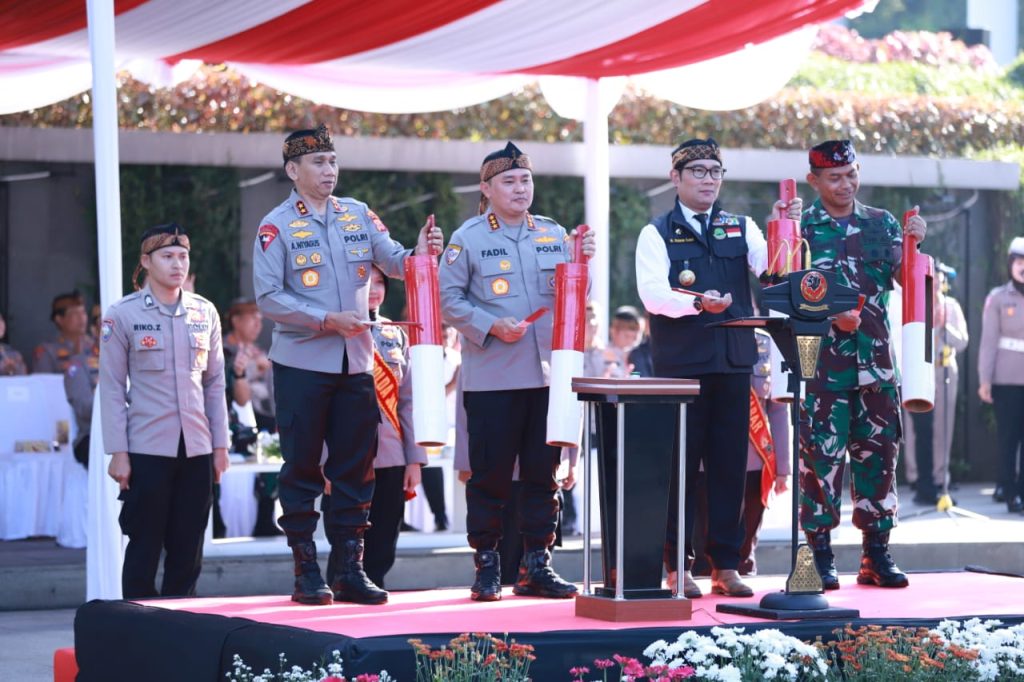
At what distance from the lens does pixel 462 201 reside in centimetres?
1245

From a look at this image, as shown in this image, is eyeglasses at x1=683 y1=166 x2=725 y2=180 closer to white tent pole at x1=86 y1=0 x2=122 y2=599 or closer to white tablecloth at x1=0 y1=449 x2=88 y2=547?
white tent pole at x1=86 y1=0 x2=122 y2=599

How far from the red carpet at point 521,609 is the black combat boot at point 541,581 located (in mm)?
75

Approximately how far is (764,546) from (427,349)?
390 centimetres

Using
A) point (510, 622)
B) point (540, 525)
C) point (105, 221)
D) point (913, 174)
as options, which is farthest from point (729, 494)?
point (913, 174)

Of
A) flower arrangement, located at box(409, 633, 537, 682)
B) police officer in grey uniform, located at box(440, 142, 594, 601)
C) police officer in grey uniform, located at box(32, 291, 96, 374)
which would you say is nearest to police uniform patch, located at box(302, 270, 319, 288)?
police officer in grey uniform, located at box(440, 142, 594, 601)

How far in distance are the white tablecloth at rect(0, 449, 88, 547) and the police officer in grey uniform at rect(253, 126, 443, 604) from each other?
3.71m

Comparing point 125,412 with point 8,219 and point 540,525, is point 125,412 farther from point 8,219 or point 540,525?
point 8,219

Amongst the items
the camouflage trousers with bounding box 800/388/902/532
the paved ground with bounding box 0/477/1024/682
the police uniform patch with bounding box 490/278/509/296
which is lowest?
the paved ground with bounding box 0/477/1024/682

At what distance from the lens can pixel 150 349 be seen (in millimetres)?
6715

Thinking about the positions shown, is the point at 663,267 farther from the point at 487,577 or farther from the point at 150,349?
the point at 150,349

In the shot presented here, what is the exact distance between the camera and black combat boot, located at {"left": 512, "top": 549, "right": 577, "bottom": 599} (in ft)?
20.1

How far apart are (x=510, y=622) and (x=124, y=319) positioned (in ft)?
7.27

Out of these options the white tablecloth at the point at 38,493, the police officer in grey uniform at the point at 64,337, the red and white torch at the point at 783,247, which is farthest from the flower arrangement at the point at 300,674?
the police officer in grey uniform at the point at 64,337

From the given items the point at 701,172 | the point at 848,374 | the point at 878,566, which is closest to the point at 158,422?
the point at 701,172
